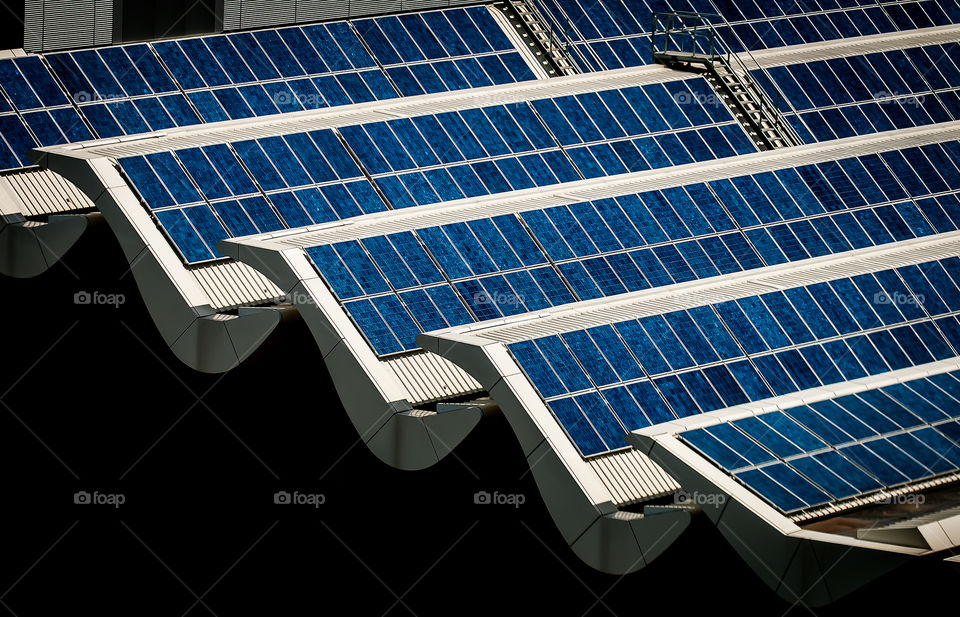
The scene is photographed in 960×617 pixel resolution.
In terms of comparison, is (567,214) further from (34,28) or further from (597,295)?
(34,28)

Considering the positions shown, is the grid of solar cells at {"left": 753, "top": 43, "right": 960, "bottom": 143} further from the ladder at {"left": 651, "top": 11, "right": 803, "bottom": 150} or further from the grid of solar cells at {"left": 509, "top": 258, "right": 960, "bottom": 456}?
the grid of solar cells at {"left": 509, "top": 258, "right": 960, "bottom": 456}

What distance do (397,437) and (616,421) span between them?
3.94m

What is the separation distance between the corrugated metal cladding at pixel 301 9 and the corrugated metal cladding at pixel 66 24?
119 inches

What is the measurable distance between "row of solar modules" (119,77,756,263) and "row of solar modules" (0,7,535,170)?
400cm

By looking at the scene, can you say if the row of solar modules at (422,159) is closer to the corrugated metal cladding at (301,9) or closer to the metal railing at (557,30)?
the metal railing at (557,30)

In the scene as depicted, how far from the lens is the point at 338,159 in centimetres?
3478

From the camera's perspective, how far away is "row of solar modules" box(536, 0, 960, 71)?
149ft

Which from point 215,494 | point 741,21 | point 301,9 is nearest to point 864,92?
point 741,21

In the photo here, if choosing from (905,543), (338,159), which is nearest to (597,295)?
(338,159)

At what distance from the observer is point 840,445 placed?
86.2 feet

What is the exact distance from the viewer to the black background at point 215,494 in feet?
100

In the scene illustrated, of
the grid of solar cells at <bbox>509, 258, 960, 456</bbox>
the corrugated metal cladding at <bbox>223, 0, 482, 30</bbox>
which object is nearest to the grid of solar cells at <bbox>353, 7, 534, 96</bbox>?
the corrugated metal cladding at <bbox>223, 0, 482, 30</bbox>

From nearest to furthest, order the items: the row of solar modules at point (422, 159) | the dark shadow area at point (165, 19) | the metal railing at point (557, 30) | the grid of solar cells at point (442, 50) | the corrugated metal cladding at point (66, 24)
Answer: the row of solar modules at point (422, 159) < the corrugated metal cladding at point (66, 24) < the dark shadow area at point (165, 19) < the grid of solar cells at point (442, 50) < the metal railing at point (557, 30)

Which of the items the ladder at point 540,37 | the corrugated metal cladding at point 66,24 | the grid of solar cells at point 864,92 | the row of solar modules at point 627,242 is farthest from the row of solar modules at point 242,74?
the row of solar modules at point 627,242
